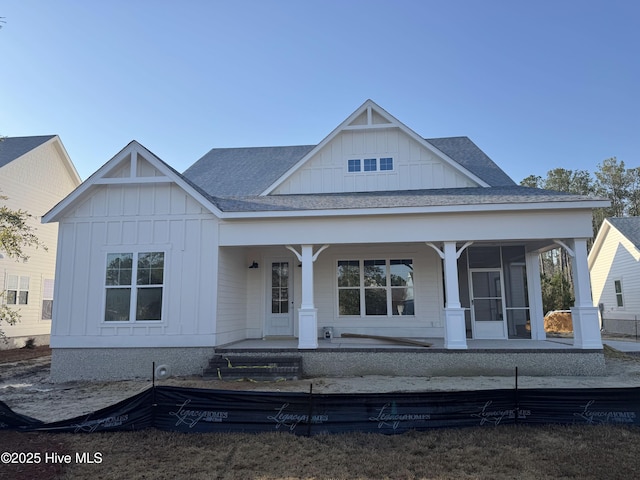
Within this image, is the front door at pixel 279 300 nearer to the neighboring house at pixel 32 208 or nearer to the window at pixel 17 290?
the neighboring house at pixel 32 208

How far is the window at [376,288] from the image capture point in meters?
12.6

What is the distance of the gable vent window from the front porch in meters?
5.35

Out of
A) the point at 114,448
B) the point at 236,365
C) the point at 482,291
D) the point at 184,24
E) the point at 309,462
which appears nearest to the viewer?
the point at 309,462

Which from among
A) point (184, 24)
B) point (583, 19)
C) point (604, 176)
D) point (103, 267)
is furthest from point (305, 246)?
point (604, 176)

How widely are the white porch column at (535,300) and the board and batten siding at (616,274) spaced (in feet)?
39.3

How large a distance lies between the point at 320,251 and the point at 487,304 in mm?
5357

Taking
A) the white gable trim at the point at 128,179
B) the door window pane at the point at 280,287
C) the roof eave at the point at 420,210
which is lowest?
the door window pane at the point at 280,287

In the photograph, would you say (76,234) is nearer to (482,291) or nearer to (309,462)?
(309,462)

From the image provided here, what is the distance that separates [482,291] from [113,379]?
33.2ft

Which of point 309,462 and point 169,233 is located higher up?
point 169,233

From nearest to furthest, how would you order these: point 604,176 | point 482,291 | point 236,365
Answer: point 236,365
point 482,291
point 604,176

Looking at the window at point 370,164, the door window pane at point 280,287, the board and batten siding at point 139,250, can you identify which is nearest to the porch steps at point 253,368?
the board and batten siding at point 139,250

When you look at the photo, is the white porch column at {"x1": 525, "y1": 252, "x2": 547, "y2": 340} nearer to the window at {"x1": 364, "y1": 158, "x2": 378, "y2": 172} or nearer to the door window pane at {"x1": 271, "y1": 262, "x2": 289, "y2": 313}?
the window at {"x1": 364, "y1": 158, "x2": 378, "y2": 172}

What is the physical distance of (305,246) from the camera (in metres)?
10.8
